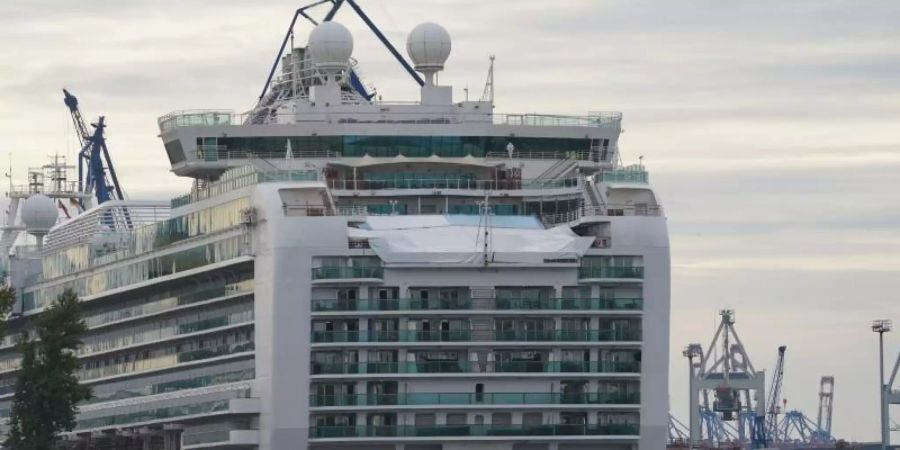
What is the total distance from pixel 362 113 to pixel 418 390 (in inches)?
610

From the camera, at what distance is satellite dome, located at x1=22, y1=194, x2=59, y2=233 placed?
497ft

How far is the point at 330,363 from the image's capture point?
108625 millimetres

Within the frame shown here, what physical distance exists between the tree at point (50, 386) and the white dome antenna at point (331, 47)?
1636 cm

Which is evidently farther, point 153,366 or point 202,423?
point 153,366

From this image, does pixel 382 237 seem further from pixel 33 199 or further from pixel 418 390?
pixel 33 199

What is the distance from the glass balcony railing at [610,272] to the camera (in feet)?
360

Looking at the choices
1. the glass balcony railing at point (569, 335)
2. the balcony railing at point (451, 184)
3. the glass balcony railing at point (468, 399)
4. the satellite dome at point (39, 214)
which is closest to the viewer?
the glass balcony railing at point (468, 399)

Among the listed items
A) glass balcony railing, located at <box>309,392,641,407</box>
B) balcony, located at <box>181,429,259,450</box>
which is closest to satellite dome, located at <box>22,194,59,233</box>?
balcony, located at <box>181,429,259,450</box>

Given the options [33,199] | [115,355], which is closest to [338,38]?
[115,355]

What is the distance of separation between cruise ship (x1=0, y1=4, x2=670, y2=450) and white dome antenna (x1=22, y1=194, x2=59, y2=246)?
31235 mm

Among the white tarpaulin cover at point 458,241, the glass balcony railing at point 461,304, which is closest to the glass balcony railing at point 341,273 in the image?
the white tarpaulin cover at point 458,241

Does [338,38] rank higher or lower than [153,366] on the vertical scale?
higher

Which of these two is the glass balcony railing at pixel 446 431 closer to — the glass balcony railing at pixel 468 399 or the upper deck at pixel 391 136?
the glass balcony railing at pixel 468 399

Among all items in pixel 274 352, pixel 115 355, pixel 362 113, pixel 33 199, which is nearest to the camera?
pixel 274 352
